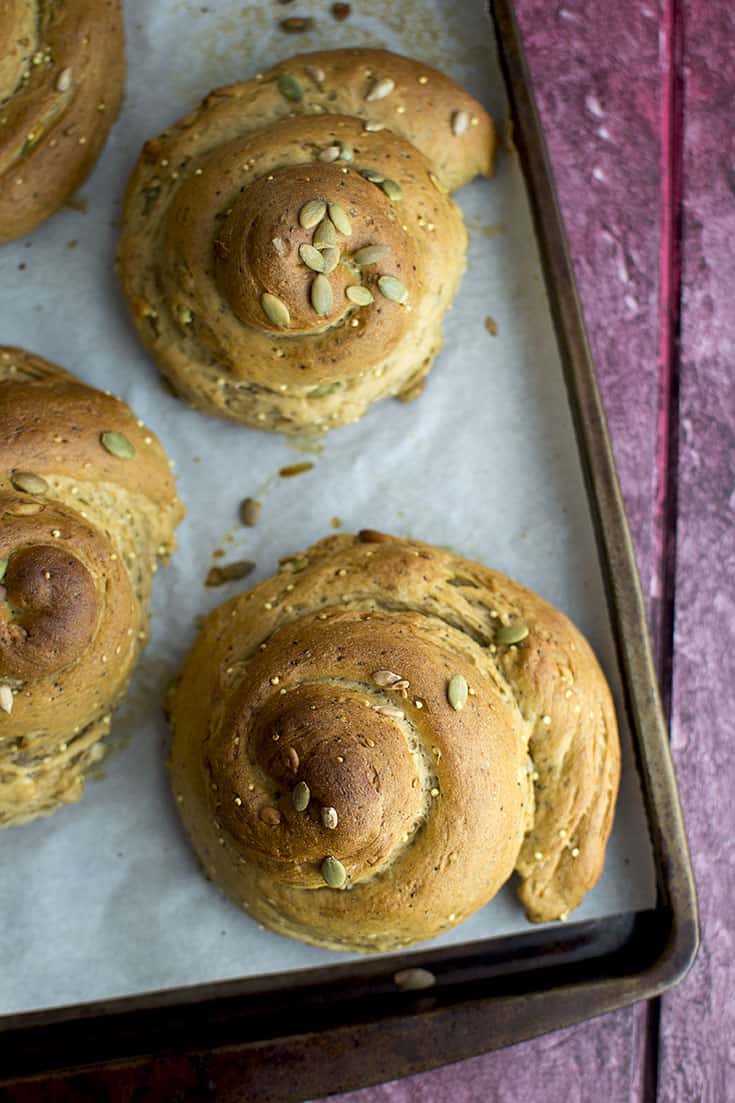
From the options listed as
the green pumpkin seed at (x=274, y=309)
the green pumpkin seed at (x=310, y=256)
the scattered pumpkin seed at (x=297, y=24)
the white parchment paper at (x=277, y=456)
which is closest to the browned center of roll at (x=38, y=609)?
the white parchment paper at (x=277, y=456)

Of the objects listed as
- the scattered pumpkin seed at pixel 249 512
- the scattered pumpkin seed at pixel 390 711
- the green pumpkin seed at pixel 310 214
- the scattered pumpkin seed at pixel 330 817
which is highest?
the green pumpkin seed at pixel 310 214

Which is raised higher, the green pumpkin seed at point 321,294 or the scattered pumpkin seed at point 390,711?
the green pumpkin seed at point 321,294

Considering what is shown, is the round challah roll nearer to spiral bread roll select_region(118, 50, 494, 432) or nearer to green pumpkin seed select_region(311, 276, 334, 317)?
spiral bread roll select_region(118, 50, 494, 432)

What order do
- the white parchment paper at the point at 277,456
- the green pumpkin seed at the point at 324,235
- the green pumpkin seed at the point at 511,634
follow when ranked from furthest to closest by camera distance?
1. the white parchment paper at the point at 277,456
2. the green pumpkin seed at the point at 511,634
3. the green pumpkin seed at the point at 324,235

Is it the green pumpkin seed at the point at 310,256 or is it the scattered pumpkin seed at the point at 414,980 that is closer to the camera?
the green pumpkin seed at the point at 310,256

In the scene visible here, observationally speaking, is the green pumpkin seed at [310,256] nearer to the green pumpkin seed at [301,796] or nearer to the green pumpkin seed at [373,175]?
the green pumpkin seed at [373,175]

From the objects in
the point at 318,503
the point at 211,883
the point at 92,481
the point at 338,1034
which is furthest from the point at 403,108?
the point at 338,1034
